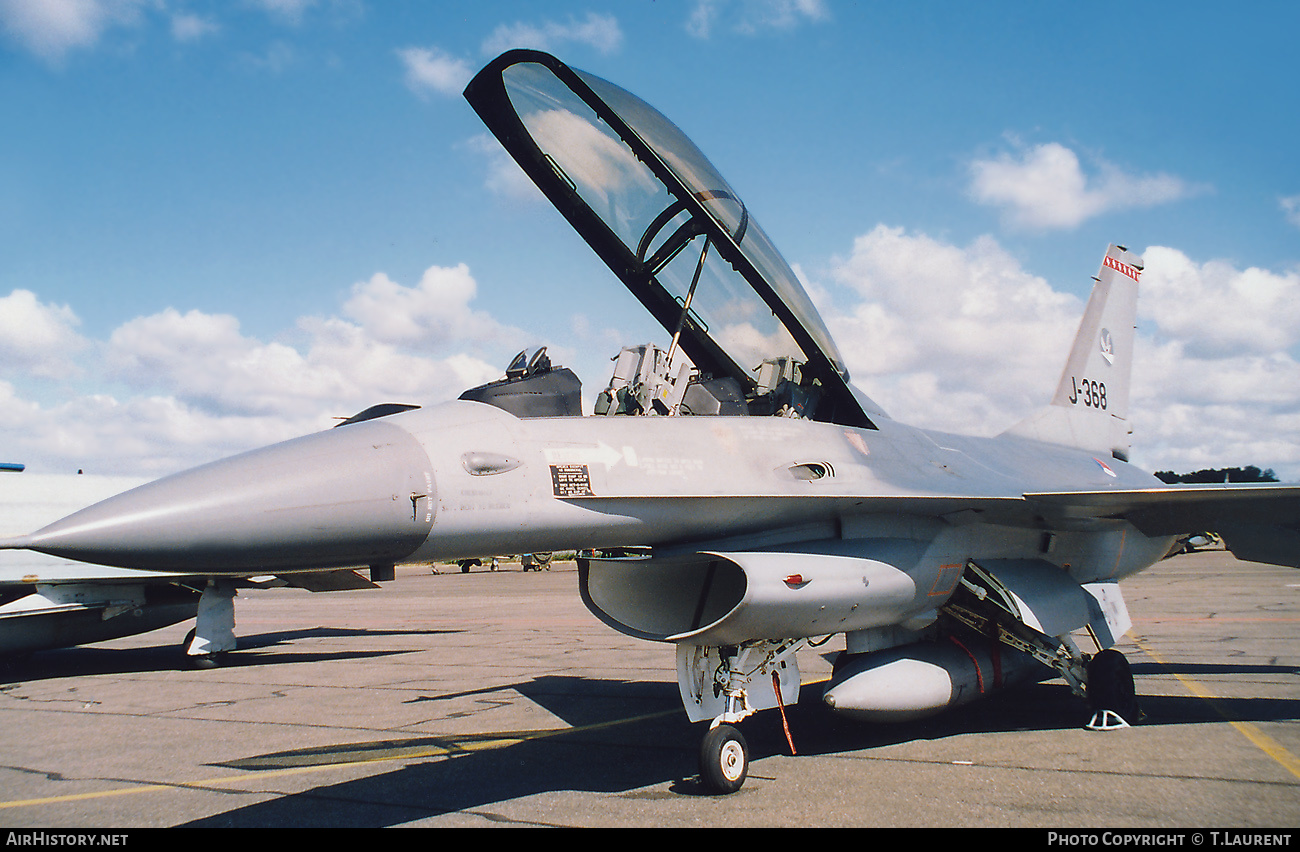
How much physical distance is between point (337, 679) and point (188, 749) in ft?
12.1

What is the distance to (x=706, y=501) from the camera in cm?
513

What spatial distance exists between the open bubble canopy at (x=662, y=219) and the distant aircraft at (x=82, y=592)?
686 cm

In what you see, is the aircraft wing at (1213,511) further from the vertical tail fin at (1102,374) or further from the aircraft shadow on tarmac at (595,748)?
the vertical tail fin at (1102,374)

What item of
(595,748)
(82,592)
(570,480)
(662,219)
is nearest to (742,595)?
(570,480)

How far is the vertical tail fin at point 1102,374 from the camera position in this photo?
9.83 metres

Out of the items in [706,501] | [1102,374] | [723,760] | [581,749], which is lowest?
[581,749]

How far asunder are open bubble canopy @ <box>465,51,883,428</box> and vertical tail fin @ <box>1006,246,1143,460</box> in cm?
465

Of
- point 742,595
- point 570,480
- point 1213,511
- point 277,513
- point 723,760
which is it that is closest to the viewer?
point 277,513

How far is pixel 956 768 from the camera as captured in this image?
5.29 meters

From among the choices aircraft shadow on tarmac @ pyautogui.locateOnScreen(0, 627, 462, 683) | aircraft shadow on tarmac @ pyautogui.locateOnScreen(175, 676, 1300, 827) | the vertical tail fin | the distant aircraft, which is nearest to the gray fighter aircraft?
aircraft shadow on tarmac @ pyautogui.locateOnScreen(175, 676, 1300, 827)

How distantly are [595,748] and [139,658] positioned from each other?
9915mm

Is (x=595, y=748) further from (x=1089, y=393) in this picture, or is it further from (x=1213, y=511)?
(x=1089, y=393)

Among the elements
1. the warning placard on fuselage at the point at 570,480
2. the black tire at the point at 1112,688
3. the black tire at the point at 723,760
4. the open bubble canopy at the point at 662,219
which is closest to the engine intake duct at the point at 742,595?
the black tire at the point at 723,760

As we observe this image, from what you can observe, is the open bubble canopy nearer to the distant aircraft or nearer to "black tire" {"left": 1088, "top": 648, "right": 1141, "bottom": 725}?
"black tire" {"left": 1088, "top": 648, "right": 1141, "bottom": 725}
